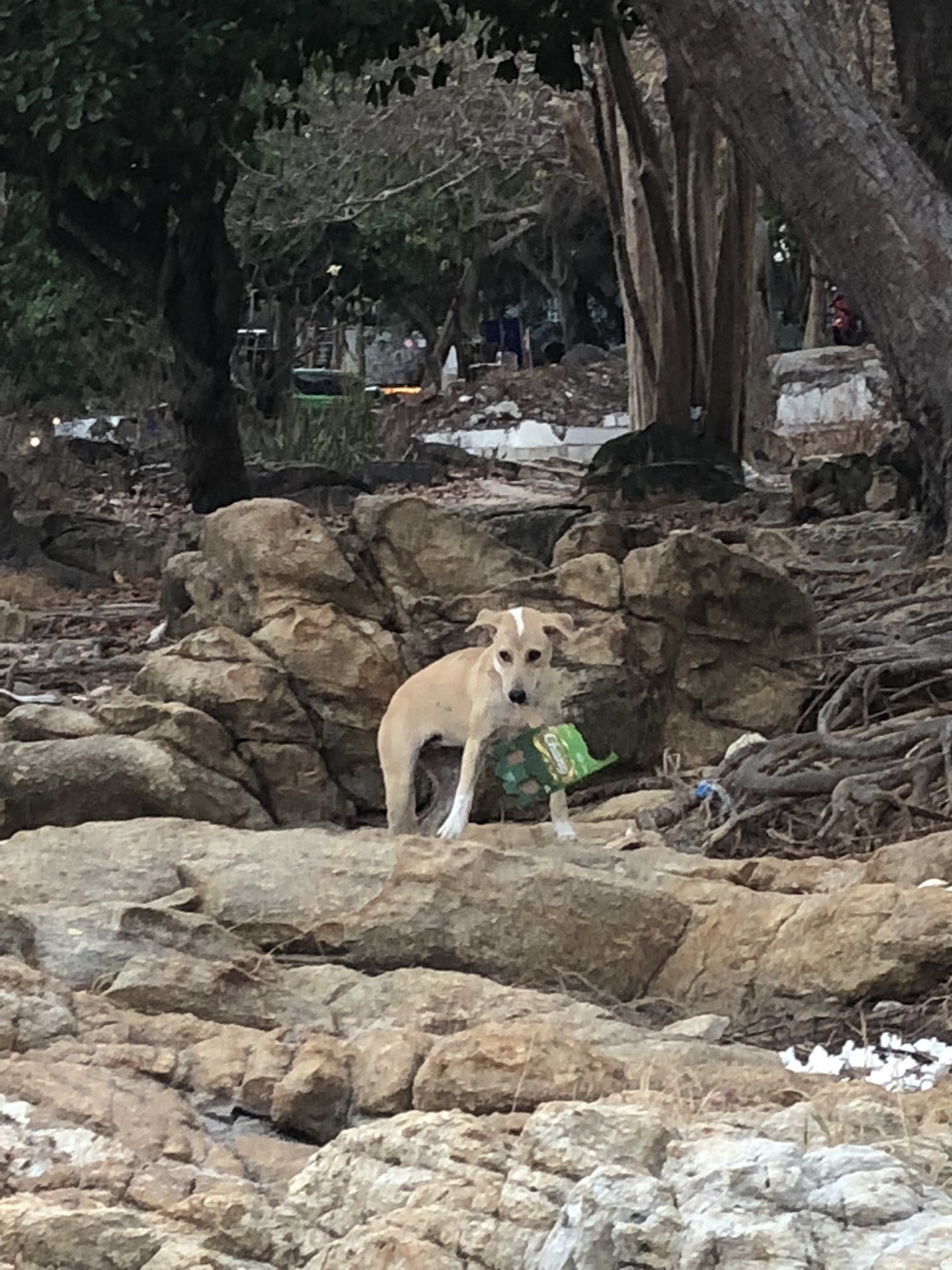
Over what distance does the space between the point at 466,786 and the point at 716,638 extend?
2.00 meters

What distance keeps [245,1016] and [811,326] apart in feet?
94.0

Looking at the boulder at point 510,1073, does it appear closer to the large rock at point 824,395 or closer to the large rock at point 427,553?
the large rock at point 427,553

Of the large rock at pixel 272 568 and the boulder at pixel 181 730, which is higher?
the large rock at pixel 272 568

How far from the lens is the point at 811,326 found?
3059cm

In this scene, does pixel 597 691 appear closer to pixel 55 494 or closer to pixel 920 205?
pixel 920 205

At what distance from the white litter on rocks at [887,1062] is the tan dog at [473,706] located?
5.28ft

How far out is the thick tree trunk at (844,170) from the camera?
24.5 ft

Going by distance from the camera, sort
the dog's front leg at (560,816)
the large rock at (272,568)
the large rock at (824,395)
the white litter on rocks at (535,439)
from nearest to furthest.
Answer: the dog's front leg at (560,816) < the large rock at (272,568) < the large rock at (824,395) < the white litter on rocks at (535,439)

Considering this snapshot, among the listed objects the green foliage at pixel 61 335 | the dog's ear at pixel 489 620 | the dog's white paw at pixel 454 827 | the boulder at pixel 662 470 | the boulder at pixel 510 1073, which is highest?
the green foliage at pixel 61 335

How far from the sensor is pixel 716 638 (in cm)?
675

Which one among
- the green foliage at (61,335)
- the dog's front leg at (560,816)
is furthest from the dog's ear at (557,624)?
the green foliage at (61,335)

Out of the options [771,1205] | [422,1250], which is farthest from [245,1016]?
[771,1205]

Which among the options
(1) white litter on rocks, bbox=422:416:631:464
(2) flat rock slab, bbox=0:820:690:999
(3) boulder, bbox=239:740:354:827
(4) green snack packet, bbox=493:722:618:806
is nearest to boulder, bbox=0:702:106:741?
(3) boulder, bbox=239:740:354:827

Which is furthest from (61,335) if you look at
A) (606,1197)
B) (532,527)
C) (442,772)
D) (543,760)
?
(606,1197)
